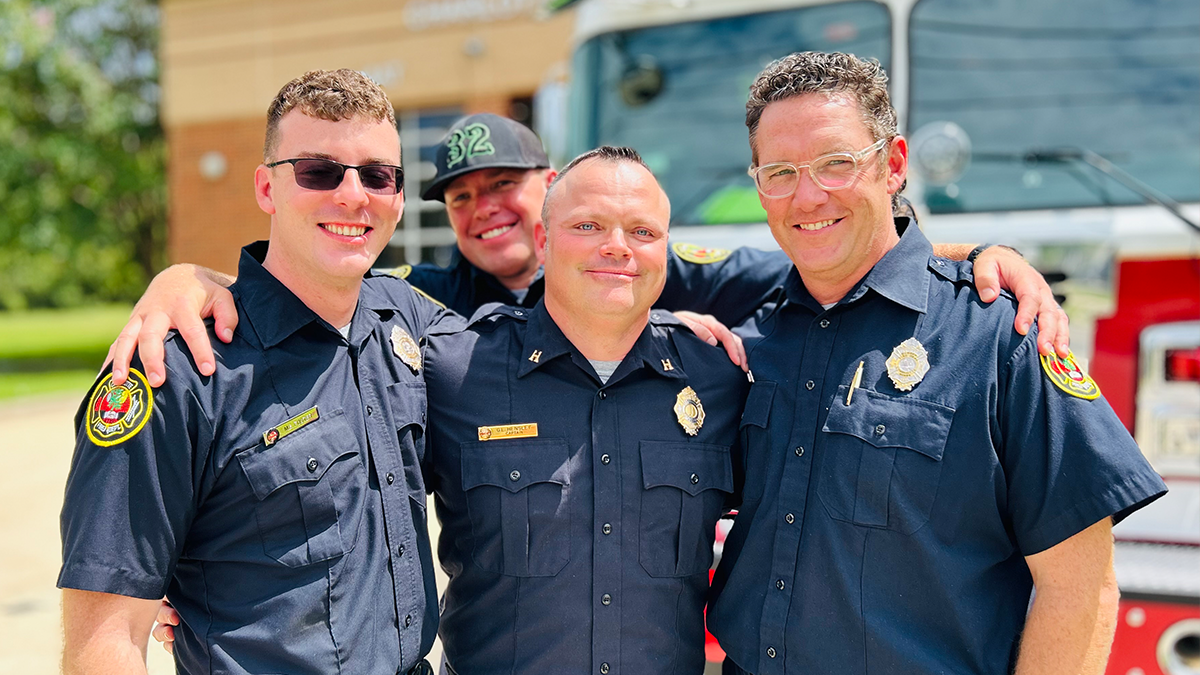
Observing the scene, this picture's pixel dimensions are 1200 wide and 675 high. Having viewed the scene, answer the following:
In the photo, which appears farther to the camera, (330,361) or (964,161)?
(964,161)

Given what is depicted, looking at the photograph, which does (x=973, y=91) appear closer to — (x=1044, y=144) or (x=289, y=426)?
(x=1044, y=144)

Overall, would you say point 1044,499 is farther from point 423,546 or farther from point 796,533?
point 423,546

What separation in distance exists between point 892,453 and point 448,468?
41.0 inches

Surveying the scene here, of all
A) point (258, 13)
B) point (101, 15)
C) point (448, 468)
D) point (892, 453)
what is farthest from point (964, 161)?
point (101, 15)

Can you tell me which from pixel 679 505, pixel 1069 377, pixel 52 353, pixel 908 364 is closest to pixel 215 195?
pixel 52 353

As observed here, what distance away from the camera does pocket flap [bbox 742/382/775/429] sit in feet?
7.13

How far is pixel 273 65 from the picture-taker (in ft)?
49.9

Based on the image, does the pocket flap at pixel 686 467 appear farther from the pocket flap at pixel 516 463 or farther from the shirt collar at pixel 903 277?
the shirt collar at pixel 903 277

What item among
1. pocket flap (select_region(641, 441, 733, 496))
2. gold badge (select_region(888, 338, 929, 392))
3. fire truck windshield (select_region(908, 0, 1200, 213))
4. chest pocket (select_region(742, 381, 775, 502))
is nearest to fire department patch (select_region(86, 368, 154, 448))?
pocket flap (select_region(641, 441, 733, 496))

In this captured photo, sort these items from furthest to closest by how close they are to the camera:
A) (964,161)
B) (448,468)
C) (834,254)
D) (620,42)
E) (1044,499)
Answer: (620,42) < (964,161) < (448,468) < (834,254) < (1044,499)

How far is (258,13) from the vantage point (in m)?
15.2

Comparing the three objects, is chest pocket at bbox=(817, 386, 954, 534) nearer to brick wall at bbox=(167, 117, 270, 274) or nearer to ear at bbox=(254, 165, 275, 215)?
ear at bbox=(254, 165, 275, 215)

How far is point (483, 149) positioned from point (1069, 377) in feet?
6.60

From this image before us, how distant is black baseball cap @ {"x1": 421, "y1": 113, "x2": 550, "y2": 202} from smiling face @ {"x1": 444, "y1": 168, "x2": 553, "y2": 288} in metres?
0.05
